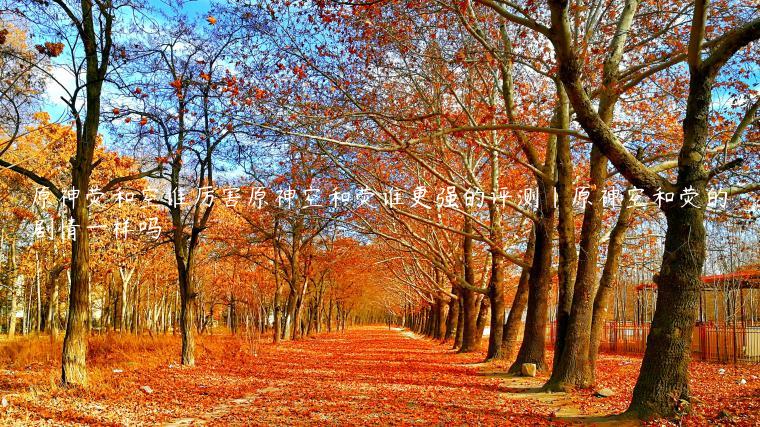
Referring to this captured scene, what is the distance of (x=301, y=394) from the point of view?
10.6 meters

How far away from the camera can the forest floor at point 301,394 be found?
7.72 m

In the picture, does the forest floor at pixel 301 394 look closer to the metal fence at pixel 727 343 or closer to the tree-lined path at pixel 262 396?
the tree-lined path at pixel 262 396

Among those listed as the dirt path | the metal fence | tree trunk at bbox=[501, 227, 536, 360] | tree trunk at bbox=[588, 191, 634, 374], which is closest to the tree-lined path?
the dirt path

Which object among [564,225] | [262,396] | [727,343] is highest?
[564,225]

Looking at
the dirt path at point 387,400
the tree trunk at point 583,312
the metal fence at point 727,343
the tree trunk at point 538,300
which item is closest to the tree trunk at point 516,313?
the dirt path at point 387,400

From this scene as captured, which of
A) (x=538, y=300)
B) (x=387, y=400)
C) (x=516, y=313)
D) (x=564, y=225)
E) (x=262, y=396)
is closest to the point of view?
(x=387, y=400)

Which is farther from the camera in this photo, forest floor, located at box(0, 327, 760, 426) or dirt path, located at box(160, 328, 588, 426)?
dirt path, located at box(160, 328, 588, 426)

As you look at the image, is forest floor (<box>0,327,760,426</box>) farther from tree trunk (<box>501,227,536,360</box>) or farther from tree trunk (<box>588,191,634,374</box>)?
tree trunk (<box>588,191,634,374</box>)

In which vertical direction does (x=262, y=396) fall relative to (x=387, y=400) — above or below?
below

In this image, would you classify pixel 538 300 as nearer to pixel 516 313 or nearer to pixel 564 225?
pixel 564 225

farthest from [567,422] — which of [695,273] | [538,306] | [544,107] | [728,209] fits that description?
[544,107]

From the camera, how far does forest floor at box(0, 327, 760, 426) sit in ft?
25.3

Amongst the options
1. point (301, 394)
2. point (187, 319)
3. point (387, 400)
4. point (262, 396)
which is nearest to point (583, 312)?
point (387, 400)

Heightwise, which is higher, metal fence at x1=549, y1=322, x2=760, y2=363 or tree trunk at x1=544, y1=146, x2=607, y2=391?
tree trunk at x1=544, y1=146, x2=607, y2=391
